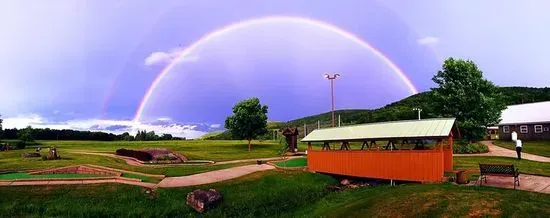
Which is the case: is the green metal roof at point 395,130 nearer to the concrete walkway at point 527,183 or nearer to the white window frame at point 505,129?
the concrete walkway at point 527,183

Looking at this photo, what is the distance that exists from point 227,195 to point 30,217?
11.1 meters

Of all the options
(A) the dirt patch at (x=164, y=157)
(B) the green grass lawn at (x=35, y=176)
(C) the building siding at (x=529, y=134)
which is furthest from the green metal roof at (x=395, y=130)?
(C) the building siding at (x=529, y=134)

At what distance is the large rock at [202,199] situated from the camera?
25.7m

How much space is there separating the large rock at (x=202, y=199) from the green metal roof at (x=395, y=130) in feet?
36.2

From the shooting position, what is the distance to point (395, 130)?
28797mm

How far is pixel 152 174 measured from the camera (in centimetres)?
3297

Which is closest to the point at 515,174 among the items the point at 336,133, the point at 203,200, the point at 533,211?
the point at 533,211

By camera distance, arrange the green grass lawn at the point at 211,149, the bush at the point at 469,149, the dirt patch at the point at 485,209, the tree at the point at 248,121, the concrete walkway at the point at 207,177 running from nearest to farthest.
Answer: the dirt patch at the point at 485,209 < the concrete walkway at the point at 207,177 < the bush at the point at 469,149 < the green grass lawn at the point at 211,149 < the tree at the point at 248,121

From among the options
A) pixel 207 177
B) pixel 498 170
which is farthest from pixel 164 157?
pixel 498 170

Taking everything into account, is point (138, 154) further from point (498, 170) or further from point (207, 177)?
point (498, 170)

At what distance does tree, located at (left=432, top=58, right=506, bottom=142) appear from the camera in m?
50.3

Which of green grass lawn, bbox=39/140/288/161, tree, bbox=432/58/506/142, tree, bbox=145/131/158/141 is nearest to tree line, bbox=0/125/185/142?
tree, bbox=145/131/158/141

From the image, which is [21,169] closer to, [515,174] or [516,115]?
[515,174]

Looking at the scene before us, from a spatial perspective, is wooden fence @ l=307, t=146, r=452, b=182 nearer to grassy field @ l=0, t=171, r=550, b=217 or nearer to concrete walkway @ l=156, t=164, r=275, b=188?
grassy field @ l=0, t=171, r=550, b=217
